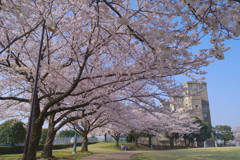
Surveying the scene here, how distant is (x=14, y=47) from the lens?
7.89 m

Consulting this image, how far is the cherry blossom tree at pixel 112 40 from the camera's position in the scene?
372cm

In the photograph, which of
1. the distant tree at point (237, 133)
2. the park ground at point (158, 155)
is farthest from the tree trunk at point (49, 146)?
the distant tree at point (237, 133)

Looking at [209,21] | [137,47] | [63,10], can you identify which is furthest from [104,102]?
[209,21]

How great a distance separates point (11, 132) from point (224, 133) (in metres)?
46.1

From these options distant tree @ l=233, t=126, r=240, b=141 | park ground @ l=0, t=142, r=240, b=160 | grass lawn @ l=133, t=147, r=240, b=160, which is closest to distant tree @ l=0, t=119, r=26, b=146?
park ground @ l=0, t=142, r=240, b=160

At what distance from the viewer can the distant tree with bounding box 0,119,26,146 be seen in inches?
653

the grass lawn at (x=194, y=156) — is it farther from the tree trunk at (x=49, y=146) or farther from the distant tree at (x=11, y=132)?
the distant tree at (x=11, y=132)

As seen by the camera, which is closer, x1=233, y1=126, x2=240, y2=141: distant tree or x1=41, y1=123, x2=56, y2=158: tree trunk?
x1=41, y1=123, x2=56, y2=158: tree trunk

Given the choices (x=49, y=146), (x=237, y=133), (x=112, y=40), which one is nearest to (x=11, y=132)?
(x=49, y=146)

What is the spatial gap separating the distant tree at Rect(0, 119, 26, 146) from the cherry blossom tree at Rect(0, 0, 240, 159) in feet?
22.1

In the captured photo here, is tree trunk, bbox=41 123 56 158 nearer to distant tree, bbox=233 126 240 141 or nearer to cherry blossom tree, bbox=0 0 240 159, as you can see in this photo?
cherry blossom tree, bbox=0 0 240 159

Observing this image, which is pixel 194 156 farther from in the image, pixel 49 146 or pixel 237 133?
pixel 237 133

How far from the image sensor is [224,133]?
4600cm

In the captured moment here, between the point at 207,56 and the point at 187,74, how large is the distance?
141cm
